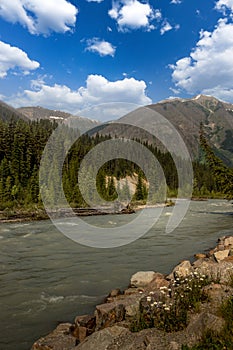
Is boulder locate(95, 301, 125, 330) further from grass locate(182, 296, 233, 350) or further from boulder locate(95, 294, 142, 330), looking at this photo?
grass locate(182, 296, 233, 350)

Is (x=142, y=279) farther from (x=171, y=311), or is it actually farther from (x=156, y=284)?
(x=171, y=311)

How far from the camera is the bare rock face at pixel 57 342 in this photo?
854cm

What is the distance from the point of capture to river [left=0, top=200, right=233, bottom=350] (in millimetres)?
11367

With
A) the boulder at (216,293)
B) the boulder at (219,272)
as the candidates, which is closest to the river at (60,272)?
the boulder at (219,272)

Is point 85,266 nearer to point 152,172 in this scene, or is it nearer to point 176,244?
point 176,244

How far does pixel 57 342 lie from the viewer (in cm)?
880

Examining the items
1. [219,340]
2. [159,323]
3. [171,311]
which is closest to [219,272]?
[171,311]

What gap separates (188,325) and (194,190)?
12634 cm

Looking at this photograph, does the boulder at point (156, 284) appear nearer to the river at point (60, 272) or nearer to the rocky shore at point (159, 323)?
the rocky shore at point (159, 323)

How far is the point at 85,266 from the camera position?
1888 centimetres

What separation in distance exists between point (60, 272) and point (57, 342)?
29.4 feet

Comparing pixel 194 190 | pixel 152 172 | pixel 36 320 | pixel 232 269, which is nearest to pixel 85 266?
pixel 36 320

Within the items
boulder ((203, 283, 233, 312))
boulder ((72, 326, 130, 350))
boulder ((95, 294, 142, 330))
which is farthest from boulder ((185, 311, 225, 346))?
boulder ((95, 294, 142, 330))

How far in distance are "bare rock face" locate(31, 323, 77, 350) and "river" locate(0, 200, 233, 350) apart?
2.70ft
